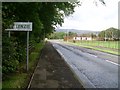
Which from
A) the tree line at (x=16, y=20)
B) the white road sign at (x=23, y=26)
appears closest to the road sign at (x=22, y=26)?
the white road sign at (x=23, y=26)

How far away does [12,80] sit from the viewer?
12.7 m

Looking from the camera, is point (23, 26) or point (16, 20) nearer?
point (23, 26)

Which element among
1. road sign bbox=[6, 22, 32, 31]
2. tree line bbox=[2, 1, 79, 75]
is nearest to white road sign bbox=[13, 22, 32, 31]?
road sign bbox=[6, 22, 32, 31]

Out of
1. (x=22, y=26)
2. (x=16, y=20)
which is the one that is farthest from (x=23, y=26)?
(x=16, y=20)

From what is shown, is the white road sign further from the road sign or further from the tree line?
the tree line

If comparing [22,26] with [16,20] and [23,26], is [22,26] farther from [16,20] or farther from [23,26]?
[16,20]

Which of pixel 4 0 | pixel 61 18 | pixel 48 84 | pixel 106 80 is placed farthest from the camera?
pixel 61 18

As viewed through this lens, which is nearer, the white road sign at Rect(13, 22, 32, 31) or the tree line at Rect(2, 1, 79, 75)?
the tree line at Rect(2, 1, 79, 75)

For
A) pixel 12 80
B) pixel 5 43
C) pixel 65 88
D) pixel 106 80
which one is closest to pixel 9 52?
pixel 5 43

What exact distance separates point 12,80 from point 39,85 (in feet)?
5.82

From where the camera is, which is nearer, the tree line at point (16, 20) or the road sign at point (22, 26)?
the tree line at point (16, 20)

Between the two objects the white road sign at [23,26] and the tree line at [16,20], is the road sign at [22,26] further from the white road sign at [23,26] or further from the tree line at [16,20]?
the tree line at [16,20]

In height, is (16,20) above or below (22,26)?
above

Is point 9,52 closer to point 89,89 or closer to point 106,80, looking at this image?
point 89,89
